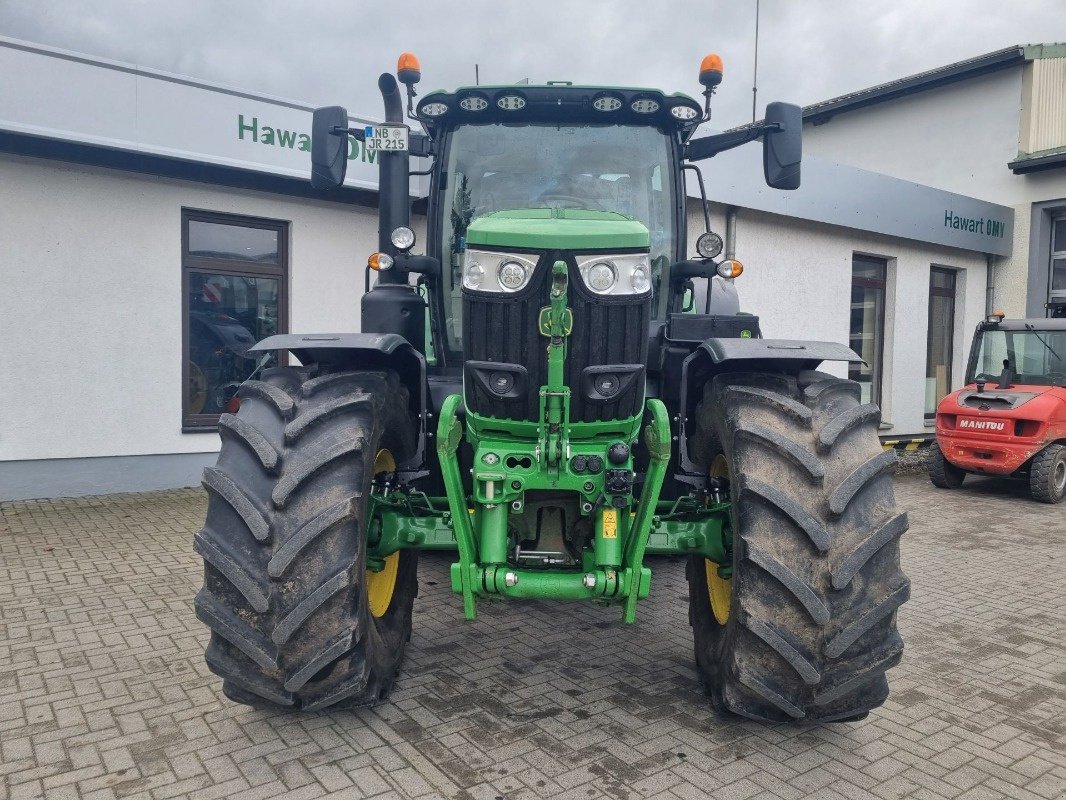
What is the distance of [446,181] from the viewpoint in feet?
13.8

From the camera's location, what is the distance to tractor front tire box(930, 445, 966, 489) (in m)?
9.96

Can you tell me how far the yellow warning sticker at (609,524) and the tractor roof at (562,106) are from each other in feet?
6.56

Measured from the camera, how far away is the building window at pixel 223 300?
8.29 metres

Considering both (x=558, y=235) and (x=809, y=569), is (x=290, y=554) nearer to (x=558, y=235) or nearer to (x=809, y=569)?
(x=558, y=235)

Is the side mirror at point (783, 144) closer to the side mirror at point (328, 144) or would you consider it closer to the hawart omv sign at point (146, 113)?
the side mirror at point (328, 144)

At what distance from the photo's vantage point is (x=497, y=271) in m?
3.02

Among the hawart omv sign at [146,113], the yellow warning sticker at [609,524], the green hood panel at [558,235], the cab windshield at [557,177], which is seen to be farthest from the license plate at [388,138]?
the hawart omv sign at [146,113]

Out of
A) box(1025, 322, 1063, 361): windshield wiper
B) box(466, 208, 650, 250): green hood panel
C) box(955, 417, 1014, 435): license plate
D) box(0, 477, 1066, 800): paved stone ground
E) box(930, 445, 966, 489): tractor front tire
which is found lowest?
box(0, 477, 1066, 800): paved stone ground

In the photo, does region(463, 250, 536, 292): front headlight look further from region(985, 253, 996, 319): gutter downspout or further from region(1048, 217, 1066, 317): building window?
region(1048, 217, 1066, 317): building window

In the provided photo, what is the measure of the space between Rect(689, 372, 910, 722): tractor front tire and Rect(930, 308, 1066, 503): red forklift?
724 cm

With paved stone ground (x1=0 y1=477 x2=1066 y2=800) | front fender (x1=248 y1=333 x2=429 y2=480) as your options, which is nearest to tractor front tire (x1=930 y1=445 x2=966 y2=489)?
paved stone ground (x1=0 y1=477 x2=1066 y2=800)

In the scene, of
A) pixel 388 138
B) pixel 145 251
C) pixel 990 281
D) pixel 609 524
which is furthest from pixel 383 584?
pixel 990 281

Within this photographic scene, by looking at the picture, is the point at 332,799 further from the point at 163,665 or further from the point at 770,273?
the point at 770,273

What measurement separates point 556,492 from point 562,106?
1900 millimetres
